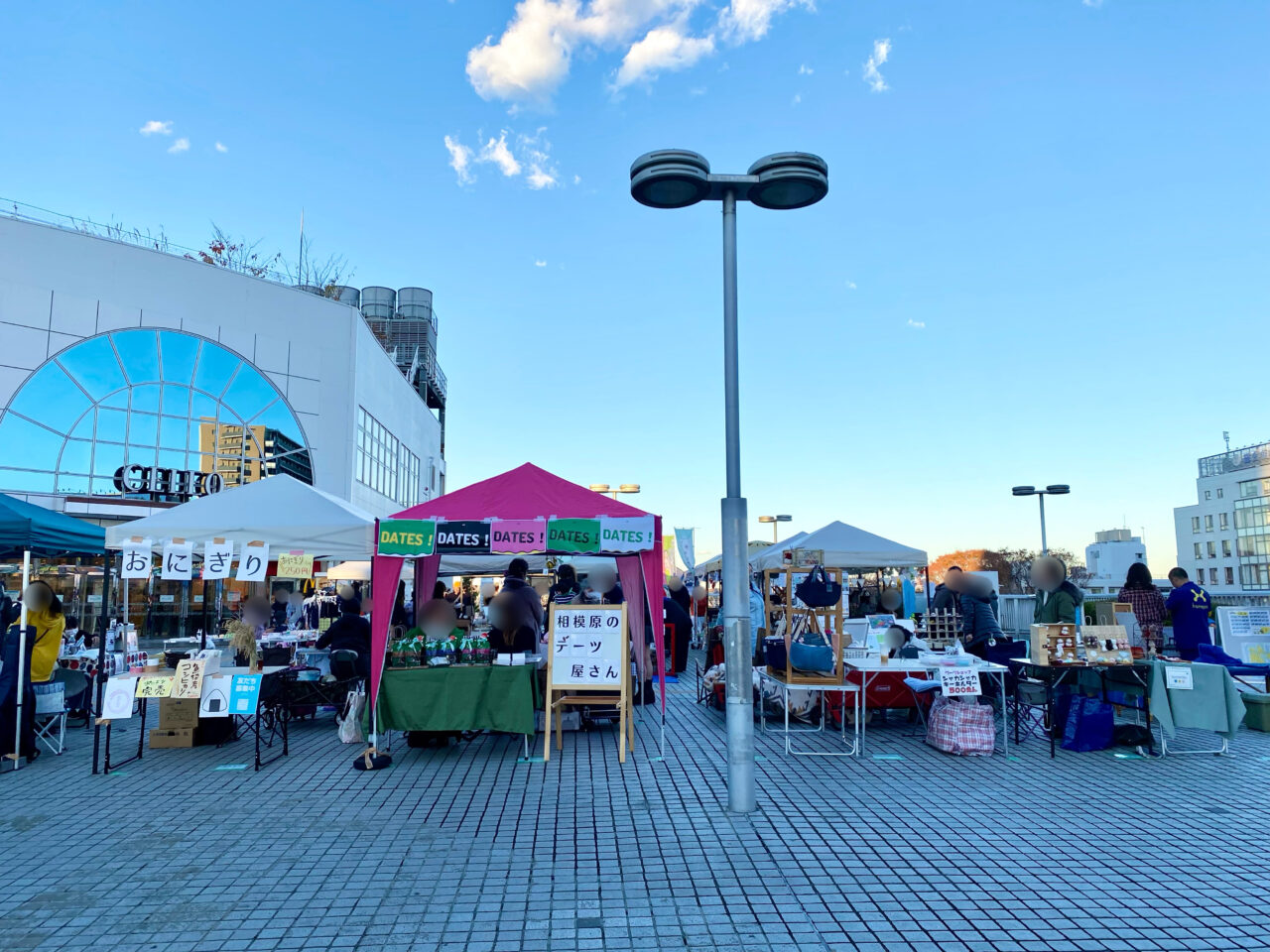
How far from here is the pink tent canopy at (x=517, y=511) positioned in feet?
25.0

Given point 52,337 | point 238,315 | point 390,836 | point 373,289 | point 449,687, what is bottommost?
point 390,836

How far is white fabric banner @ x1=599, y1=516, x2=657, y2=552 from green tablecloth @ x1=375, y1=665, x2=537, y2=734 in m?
1.51

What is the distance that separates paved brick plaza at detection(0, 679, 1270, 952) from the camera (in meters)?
3.86

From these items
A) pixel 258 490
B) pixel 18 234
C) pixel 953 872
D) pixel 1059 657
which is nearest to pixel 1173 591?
pixel 1059 657

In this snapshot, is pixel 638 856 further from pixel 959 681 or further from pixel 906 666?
pixel 906 666

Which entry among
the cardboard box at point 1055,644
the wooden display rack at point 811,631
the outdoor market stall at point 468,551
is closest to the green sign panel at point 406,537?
the outdoor market stall at point 468,551

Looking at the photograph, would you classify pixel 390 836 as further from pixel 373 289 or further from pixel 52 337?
pixel 373 289

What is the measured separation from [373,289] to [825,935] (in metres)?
46.9

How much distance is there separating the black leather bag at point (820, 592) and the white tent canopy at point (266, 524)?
15.9ft

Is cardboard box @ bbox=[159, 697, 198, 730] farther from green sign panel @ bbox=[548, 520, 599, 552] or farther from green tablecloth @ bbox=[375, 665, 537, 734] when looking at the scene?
green sign panel @ bbox=[548, 520, 599, 552]

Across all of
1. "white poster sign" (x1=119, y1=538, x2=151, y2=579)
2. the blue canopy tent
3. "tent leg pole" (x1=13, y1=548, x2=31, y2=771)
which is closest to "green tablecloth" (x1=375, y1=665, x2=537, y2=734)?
the blue canopy tent

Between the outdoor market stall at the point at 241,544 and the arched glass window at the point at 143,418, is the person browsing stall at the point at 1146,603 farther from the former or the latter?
the arched glass window at the point at 143,418

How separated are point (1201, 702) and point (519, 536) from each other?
6.88m

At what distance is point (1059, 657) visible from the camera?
7848 mm
